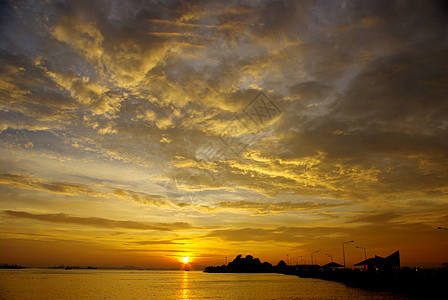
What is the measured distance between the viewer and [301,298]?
210 ft

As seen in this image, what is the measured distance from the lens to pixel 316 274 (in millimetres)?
159125

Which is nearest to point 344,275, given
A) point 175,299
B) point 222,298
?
point 222,298

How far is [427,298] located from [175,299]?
175ft

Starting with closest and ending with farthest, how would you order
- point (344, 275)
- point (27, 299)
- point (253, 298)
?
point (27, 299) < point (253, 298) < point (344, 275)

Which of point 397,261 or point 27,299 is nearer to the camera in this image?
point 27,299

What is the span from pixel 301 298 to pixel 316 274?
351 ft

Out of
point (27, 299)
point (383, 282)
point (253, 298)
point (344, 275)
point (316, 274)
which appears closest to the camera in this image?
point (27, 299)

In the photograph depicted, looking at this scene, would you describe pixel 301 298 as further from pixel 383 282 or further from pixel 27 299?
pixel 27 299

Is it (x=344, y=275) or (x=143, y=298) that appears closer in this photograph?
(x=143, y=298)

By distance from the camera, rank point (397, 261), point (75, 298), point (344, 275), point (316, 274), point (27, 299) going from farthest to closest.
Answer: point (316, 274) < point (344, 275) < point (397, 261) < point (75, 298) < point (27, 299)

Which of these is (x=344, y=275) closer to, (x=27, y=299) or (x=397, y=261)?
(x=397, y=261)

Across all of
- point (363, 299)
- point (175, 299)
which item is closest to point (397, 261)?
point (363, 299)

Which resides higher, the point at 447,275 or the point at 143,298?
the point at 447,275

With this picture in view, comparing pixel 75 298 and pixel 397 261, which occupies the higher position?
pixel 397 261
